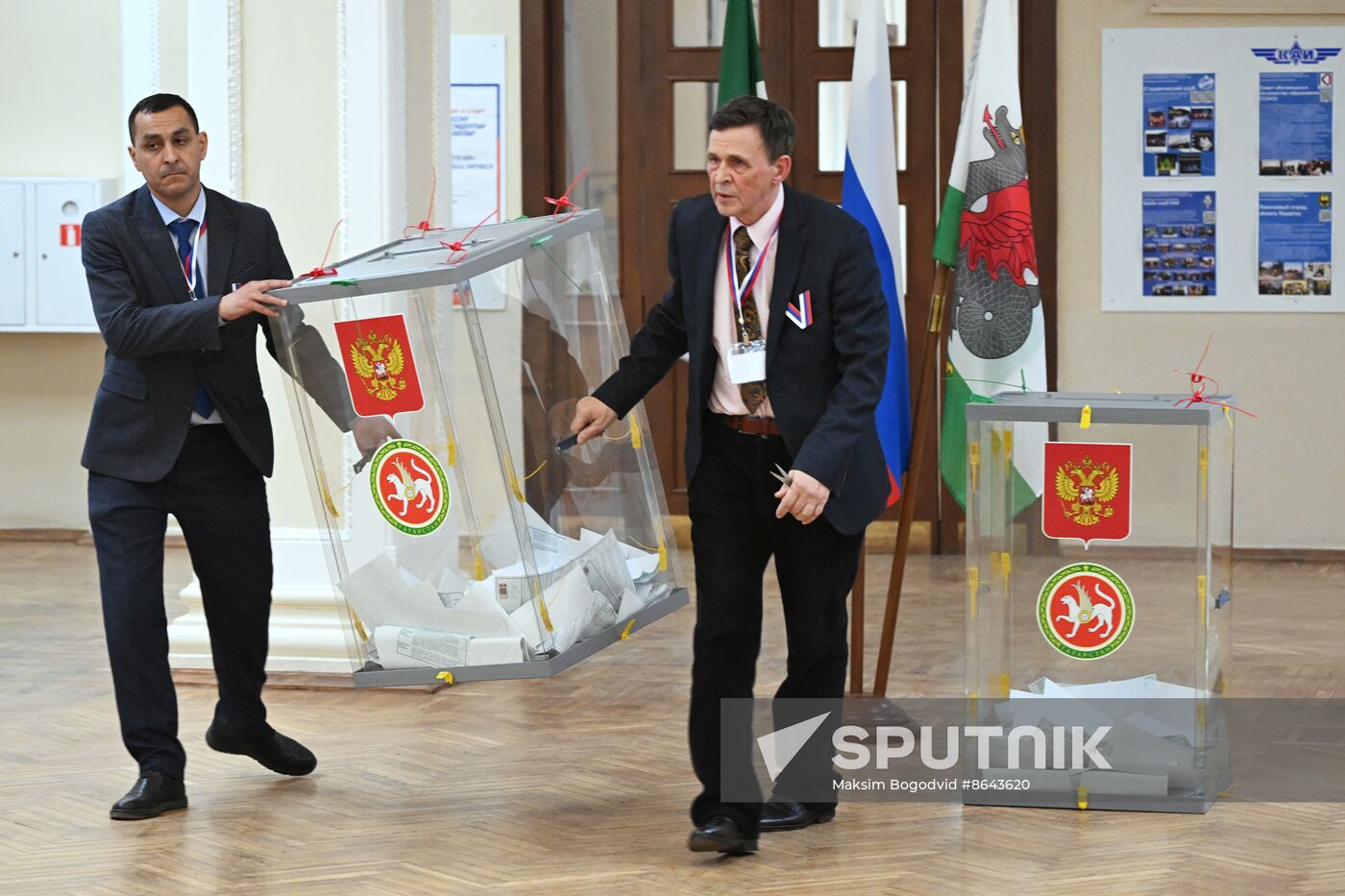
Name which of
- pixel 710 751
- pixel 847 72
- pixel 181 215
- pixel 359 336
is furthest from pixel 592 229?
pixel 847 72

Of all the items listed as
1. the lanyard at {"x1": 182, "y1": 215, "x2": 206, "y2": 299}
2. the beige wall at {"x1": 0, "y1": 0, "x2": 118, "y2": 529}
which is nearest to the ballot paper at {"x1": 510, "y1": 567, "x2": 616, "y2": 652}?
the lanyard at {"x1": 182, "y1": 215, "x2": 206, "y2": 299}

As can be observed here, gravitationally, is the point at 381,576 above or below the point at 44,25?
below

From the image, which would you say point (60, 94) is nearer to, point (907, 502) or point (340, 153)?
point (340, 153)

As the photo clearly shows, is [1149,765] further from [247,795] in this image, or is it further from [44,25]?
[44,25]

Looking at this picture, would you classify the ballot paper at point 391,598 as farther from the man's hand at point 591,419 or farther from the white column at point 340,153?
the white column at point 340,153

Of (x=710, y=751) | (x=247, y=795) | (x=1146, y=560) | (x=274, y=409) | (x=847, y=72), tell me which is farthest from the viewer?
(x=847, y=72)

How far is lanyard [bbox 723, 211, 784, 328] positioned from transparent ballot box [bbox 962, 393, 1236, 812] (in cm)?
70

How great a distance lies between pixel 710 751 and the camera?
3.48 m

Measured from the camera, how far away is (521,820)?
3.80 meters

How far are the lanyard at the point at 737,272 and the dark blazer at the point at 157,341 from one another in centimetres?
101

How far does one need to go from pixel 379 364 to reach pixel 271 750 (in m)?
1.17

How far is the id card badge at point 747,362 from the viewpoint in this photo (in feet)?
11.2

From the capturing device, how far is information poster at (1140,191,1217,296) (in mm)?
7449

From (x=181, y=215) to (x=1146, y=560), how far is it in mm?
2373
